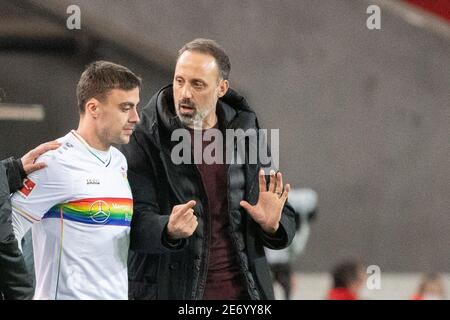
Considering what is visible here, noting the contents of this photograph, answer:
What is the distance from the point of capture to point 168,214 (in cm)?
272

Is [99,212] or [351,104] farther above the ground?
[351,104]

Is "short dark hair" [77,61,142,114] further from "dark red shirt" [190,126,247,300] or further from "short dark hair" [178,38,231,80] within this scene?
"dark red shirt" [190,126,247,300]

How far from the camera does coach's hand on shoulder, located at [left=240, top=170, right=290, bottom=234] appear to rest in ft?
8.96

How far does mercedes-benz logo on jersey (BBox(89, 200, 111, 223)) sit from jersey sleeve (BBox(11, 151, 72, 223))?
76mm

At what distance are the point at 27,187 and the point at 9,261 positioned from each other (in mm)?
221

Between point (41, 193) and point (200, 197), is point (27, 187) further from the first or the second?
point (200, 197)

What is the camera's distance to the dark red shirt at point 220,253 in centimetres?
270

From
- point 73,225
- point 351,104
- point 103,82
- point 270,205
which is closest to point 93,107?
point 103,82

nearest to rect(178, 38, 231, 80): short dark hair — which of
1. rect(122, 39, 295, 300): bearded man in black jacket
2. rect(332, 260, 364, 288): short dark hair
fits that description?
rect(122, 39, 295, 300): bearded man in black jacket

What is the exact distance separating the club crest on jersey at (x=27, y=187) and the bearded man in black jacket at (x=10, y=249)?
12mm

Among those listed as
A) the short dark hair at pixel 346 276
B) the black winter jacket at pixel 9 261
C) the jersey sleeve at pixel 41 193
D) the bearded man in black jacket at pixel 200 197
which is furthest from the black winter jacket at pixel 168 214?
the short dark hair at pixel 346 276

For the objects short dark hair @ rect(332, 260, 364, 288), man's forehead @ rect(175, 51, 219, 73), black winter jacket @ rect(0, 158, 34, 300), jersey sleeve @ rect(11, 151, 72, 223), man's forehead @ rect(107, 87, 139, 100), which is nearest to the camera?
black winter jacket @ rect(0, 158, 34, 300)

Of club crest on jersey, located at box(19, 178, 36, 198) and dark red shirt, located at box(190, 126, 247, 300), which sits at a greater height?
club crest on jersey, located at box(19, 178, 36, 198)
